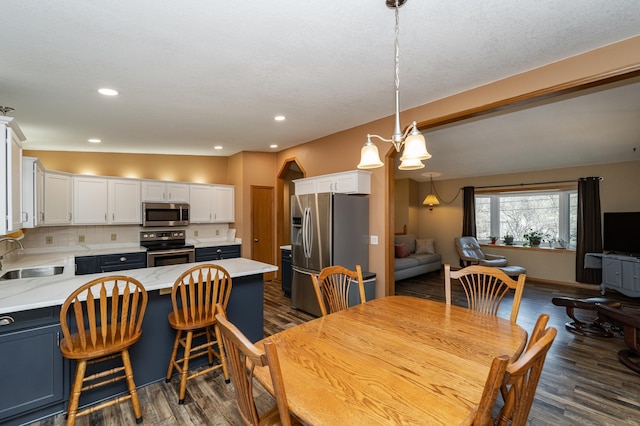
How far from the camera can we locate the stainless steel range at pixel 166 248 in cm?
459

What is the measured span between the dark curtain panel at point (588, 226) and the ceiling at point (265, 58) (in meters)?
1.83

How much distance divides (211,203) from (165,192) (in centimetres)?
82

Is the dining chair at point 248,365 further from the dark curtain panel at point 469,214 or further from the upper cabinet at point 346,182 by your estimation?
the dark curtain panel at point 469,214

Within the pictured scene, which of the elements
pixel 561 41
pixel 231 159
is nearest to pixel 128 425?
pixel 561 41

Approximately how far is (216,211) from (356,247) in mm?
3183

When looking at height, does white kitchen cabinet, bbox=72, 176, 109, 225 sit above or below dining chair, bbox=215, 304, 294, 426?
above

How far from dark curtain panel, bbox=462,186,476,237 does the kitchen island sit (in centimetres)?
671

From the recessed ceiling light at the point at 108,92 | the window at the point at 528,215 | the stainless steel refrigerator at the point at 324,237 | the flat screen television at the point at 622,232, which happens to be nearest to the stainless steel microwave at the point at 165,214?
the stainless steel refrigerator at the point at 324,237

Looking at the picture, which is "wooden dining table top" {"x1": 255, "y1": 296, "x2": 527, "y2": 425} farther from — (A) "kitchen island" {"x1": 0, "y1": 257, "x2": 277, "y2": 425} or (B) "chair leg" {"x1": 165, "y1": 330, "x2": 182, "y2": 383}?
(A) "kitchen island" {"x1": 0, "y1": 257, "x2": 277, "y2": 425}

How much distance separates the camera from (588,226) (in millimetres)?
5523

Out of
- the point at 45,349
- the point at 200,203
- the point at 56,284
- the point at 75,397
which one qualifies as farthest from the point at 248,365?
the point at 200,203

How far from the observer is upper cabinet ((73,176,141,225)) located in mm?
4422

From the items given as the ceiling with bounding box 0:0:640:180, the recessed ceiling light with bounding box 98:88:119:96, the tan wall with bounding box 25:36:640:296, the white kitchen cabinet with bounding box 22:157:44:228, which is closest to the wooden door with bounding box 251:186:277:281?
the tan wall with bounding box 25:36:640:296

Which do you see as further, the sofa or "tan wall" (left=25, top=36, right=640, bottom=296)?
the sofa
